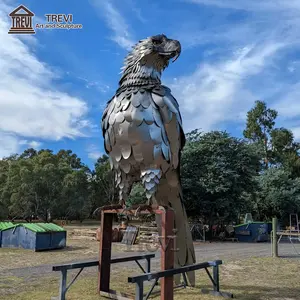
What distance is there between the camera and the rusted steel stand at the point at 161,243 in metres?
3.91

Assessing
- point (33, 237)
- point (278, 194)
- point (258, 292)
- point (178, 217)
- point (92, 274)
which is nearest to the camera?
point (178, 217)

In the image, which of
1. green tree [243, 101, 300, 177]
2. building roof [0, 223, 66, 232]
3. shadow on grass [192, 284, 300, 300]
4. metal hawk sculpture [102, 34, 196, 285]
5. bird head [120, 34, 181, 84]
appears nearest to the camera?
metal hawk sculpture [102, 34, 196, 285]

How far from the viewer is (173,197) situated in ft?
15.3

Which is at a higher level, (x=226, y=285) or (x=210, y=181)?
(x=210, y=181)

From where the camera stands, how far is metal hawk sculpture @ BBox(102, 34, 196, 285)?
13.5 feet

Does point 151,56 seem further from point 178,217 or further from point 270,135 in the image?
point 270,135

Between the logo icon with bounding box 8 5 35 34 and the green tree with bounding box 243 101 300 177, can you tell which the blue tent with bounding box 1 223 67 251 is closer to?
the logo icon with bounding box 8 5 35 34

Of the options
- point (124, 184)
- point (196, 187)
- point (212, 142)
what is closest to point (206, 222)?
point (196, 187)

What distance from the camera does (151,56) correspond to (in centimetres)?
436

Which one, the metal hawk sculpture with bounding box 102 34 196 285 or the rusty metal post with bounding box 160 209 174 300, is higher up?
the metal hawk sculpture with bounding box 102 34 196 285

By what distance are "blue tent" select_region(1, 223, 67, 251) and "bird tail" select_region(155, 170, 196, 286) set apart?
6.78 meters

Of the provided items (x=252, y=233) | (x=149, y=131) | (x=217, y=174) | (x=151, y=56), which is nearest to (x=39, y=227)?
(x=149, y=131)

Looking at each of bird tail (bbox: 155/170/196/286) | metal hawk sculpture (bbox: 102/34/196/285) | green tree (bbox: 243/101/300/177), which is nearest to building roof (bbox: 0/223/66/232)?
metal hawk sculpture (bbox: 102/34/196/285)

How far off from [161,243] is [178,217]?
0.79m
